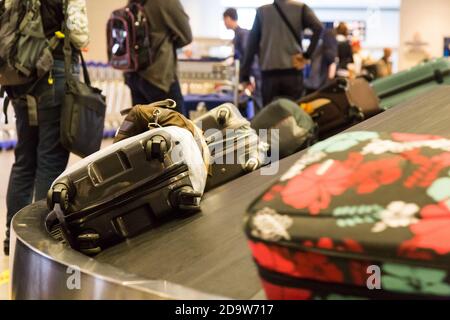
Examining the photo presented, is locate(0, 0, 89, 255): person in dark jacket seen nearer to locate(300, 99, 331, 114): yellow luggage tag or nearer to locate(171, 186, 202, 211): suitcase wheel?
locate(300, 99, 331, 114): yellow luggage tag

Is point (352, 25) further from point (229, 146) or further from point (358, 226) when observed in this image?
point (358, 226)

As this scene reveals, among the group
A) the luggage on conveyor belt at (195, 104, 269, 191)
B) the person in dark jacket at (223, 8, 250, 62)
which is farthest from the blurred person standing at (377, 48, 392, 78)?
the luggage on conveyor belt at (195, 104, 269, 191)

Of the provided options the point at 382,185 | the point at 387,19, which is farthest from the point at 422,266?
the point at 387,19

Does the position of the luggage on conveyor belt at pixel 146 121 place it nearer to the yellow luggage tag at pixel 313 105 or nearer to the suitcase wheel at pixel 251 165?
the suitcase wheel at pixel 251 165

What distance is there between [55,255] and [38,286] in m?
0.07

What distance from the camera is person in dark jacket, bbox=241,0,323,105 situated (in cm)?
481

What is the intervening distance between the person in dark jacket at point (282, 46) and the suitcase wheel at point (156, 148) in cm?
332

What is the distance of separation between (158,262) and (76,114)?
166 cm

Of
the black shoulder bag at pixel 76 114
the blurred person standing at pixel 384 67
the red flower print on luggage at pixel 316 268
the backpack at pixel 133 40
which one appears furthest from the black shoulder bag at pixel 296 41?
the blurred person standing at pixel 384 67

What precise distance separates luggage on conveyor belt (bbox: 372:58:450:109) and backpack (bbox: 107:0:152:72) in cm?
147

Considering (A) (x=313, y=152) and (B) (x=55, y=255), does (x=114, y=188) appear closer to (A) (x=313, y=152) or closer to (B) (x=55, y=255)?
(B) (x=55, y=255)

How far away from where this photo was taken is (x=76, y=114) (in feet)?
9.64

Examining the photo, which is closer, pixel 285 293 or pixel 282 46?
pixel 285 293

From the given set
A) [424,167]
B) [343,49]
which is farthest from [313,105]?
[343,49]
